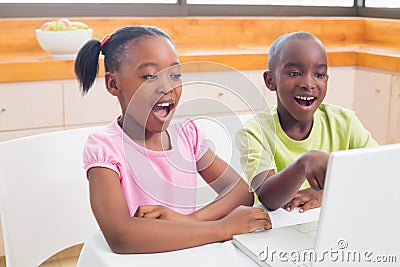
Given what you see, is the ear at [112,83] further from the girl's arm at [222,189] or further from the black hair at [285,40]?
the black hair at [285,40]

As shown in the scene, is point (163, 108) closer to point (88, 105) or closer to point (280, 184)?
point (280, 184)

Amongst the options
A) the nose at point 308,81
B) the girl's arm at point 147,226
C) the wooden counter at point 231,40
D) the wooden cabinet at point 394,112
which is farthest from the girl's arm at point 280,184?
the wooden cabinet at point 394,112

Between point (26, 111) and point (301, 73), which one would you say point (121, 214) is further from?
point (26, 111)

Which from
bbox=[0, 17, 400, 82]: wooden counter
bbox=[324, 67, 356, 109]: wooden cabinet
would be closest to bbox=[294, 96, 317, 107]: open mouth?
bbox=[0, 17, 400, 82]: wooden counter

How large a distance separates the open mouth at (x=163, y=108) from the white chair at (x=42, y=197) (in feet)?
1.13

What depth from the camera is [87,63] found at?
1.14 m

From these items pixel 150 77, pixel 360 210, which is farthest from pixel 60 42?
pixel 360 210

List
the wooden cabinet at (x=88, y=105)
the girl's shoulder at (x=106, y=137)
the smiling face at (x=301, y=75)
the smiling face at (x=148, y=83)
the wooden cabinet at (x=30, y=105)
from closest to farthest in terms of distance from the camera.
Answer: the smiling face at (x=148, y=83)
the girl's shoulder at (x=106, y=137)
the smiling face at (x=301, y=75)
the wooden cabinet at (x=30, y=105)
the wooden cabinet at (x=88, y=105)

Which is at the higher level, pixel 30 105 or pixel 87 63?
pixel 87 63

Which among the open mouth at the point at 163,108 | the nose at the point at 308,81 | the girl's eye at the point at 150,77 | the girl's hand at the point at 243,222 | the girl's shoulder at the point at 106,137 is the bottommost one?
the girl's hand at the point at 243,222

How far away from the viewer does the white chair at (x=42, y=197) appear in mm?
1107

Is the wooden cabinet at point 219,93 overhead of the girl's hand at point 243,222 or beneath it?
overhead

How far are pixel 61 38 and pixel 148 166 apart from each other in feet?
5.09

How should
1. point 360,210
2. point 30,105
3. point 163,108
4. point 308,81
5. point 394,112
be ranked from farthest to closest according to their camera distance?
point 394,112
point 30,105
point 308,81
point 163,108
point 360,210
